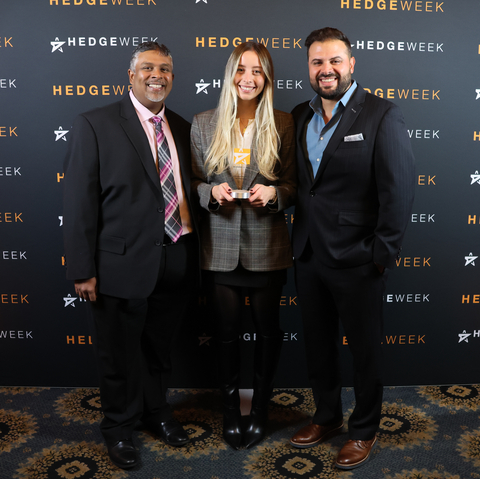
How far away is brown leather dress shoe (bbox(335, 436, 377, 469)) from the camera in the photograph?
2.21 meters

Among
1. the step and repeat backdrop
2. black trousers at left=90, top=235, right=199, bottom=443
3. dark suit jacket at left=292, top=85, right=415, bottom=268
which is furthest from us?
the step and repeat backdrop

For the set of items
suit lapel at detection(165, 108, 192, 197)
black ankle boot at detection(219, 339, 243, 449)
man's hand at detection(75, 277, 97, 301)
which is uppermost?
suit lapel at detection(165, 108, 192, 197)

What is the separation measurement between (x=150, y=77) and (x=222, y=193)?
0.64 m

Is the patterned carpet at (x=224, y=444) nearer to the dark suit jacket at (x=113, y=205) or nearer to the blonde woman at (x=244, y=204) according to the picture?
the blonde woman at (x=244, y=204)

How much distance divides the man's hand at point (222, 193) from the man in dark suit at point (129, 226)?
0.20 metres

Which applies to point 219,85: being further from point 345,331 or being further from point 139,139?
point 345,331

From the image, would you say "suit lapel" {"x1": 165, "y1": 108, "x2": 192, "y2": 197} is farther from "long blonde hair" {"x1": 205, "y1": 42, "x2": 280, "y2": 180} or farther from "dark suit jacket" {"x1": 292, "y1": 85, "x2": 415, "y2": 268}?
"dark suit jacket" {"x1": 292, "y1": 85, "x2": 415, "y2": 268}

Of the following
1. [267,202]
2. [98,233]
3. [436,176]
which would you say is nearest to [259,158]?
[267,202]

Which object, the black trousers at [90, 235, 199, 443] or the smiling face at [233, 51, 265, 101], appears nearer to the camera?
the smiling face at [233, 51, 265, 101]

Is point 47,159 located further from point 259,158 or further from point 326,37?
point 326,37

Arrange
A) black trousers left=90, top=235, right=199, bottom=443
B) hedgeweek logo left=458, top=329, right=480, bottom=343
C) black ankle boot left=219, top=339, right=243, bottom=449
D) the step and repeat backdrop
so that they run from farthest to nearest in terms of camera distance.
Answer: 1. hedgeweek logo left=458, top=329, right=480, bottom=343
2. the step and repeat backdrop
3. black ankle boot left=219, top=339, right=243, bottom=449
4. black trousers left=90, top=235, right=199, bottom=443

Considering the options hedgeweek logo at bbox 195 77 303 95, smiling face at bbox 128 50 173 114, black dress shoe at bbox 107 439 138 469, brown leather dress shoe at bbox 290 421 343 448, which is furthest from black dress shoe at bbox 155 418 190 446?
hedgeweek logo at bbox 195 77 303 95

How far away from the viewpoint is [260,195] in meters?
2.08

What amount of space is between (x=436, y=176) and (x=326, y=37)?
1.21m
